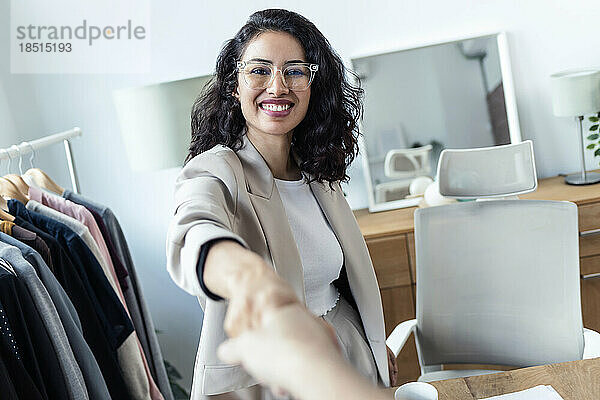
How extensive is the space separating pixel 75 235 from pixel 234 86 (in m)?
0.63

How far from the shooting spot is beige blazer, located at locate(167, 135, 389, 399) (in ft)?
3.91

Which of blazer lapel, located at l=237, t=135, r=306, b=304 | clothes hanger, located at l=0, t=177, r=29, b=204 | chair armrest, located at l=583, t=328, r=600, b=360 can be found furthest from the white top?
clothes hanger, located at l=0, t=177, r=29, b=204

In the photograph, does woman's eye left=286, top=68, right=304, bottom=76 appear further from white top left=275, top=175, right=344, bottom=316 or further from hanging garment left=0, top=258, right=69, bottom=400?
hanging garment left=0, top=258, right=69, bottom=400

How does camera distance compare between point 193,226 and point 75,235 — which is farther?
point 75,235

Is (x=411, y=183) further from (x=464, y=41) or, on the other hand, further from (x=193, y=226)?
(x=193, y=226)

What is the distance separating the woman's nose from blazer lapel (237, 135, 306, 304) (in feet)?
0.52

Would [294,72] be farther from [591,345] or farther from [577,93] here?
[577,93]

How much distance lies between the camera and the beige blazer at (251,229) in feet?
3.91

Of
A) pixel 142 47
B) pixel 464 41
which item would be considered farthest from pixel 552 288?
pixel 142 47

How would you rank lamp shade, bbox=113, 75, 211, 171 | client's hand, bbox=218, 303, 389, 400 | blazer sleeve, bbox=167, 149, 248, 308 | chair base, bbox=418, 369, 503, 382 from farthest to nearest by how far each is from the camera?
lamp shade, bbox=113, 75, 211, 171 → chair base, bbox=418, 369, 503, 382 → blazer sleeve, bbox=167, 149, 248, 308 → client's hand, bbox=218, 303, 389, 400

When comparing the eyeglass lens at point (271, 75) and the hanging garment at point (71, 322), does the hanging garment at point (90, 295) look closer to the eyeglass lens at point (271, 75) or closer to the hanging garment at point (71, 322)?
the hanging garment at point (71, 322)

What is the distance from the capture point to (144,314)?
2371 mm

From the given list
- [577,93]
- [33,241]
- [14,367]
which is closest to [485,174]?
[577,93]

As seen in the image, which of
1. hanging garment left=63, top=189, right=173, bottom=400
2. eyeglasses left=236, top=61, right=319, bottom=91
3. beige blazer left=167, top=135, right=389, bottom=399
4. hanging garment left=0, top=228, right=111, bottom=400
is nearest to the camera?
beige blazer left=167, top=135, right=389, bottom=399
